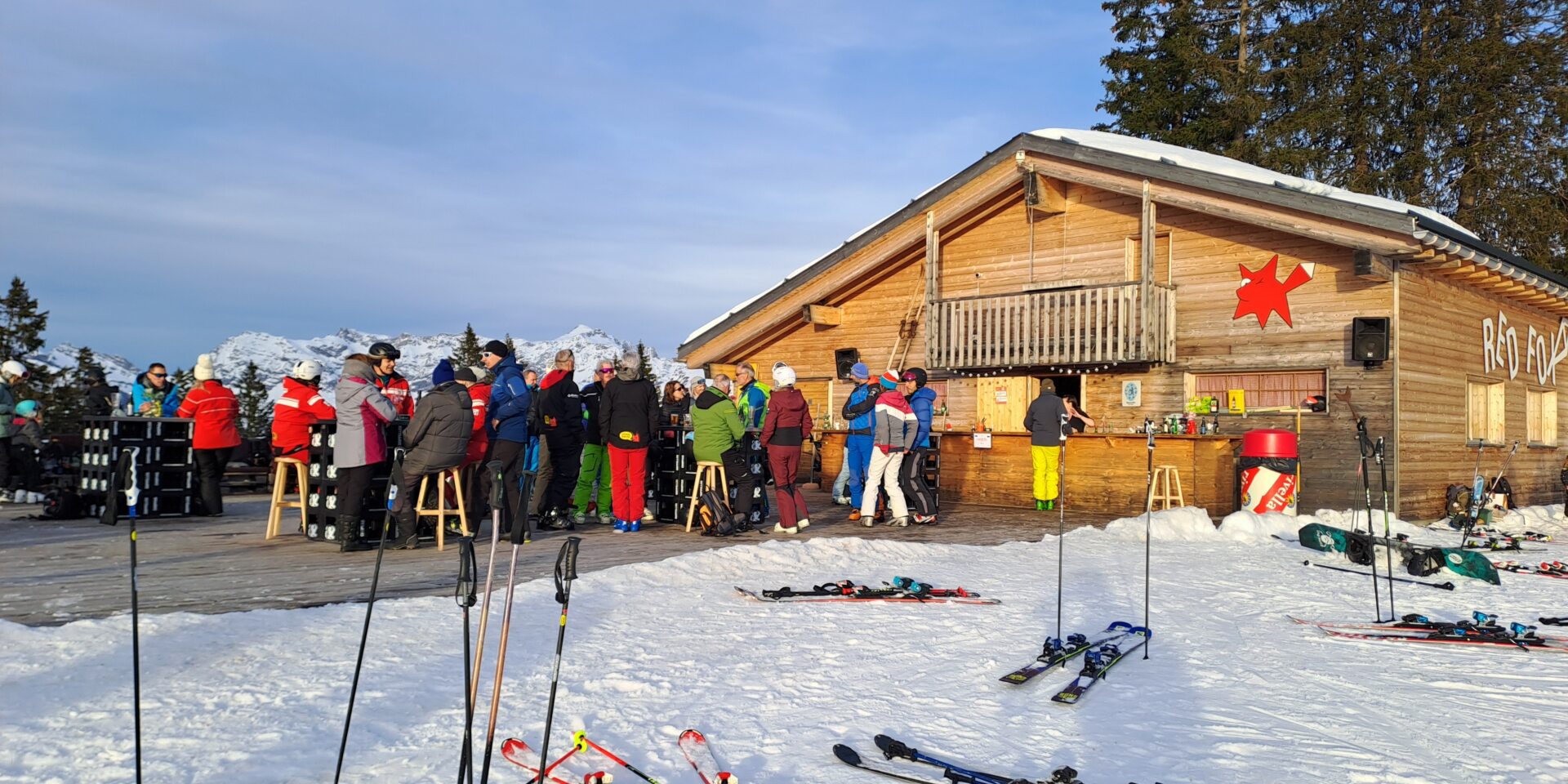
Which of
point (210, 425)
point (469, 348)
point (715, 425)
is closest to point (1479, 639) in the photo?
point (715, 425)

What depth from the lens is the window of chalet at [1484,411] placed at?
16719 millimetres

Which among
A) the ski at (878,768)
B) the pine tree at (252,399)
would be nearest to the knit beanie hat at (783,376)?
the ski at (878,768)

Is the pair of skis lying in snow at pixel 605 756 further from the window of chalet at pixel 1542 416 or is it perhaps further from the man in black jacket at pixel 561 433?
the window of chalet at pixel 1542 416

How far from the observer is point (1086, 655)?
18.3 ft

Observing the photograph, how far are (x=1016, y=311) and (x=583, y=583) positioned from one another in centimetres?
1186

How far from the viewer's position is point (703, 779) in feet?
12.1

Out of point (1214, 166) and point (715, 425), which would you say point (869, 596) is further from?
point (1214, 166)

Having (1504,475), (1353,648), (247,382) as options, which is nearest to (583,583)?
(1353,648)

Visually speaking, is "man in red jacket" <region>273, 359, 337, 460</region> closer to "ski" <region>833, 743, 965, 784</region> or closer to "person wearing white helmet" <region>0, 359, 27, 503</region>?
"person wearing white helmet" <region>0, 359, 27, 503</region>

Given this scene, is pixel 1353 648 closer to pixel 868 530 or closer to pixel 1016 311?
pixel 868 530

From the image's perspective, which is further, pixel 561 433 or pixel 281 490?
pixel 561 433

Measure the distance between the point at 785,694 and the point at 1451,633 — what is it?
4511 millimetres

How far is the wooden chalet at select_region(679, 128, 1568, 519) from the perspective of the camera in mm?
14430

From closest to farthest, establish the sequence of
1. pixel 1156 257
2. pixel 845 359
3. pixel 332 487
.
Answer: pixel 332 487
pixel 1156 257
pixel 845 359
